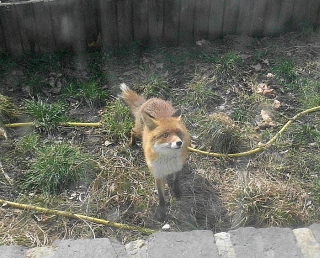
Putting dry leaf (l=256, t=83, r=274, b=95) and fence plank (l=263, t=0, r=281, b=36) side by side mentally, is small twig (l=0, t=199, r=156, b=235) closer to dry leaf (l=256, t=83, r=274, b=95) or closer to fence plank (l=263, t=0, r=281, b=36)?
dry leaf (l=256, t=83, r=274, b=95)

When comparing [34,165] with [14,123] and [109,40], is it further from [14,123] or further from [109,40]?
[109,40]

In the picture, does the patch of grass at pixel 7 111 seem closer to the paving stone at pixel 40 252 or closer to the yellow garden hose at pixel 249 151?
the yellow garden hose at pixel 249 151

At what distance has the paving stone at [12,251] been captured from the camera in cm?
312

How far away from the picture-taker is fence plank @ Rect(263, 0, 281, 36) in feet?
17.9

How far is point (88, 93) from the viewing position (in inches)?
192

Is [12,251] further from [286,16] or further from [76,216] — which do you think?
[286,16]

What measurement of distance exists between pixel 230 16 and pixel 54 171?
3.01m

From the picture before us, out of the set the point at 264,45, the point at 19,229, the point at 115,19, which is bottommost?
the point at 19,229

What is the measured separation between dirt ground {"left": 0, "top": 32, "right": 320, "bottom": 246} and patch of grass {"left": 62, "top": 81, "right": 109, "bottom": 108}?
2.0 inches

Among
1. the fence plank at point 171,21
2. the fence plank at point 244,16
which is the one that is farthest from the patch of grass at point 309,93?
the fence plank at point 171,21

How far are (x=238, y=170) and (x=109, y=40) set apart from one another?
95.6 inches

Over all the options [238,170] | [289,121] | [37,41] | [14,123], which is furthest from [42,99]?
[289,121]

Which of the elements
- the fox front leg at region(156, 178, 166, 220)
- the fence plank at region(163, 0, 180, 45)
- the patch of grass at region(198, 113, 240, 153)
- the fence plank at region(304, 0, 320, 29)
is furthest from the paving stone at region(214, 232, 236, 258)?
the fence plank at region(304, 0, 320, 29)

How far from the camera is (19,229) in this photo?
3.57 m
